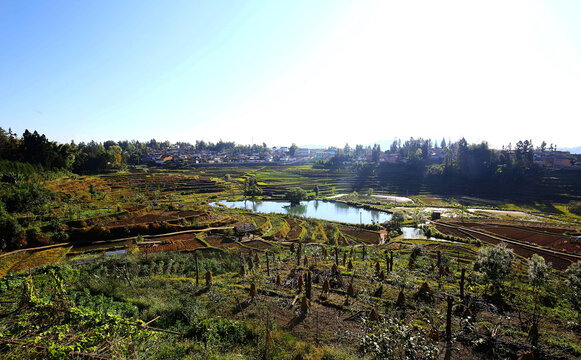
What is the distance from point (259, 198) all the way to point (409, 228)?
3211 centimetres

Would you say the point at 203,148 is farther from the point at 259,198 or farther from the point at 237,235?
the point at 237,235

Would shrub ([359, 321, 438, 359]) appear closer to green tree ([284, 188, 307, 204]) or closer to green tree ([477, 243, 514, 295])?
green tree ([477, 243, 514, 295])

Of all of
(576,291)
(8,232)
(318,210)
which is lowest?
(318,210)

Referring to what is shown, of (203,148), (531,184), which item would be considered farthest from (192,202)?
(203,148)

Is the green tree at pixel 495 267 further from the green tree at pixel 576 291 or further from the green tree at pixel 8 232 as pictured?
the green tree at pixel 8 232

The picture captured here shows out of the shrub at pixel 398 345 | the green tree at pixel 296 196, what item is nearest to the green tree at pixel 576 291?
the shrub at pixel 398 345

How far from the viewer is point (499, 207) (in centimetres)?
5356

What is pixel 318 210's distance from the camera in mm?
56438

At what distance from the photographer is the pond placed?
50.7 metres

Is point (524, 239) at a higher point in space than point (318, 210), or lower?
higher

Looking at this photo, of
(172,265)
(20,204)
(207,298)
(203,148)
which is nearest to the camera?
(207,298)

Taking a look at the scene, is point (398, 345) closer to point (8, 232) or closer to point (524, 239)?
point (8, 232)

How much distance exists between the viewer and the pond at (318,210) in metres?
50.7

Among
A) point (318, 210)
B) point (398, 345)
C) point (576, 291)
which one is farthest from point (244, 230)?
point (318, 210)
